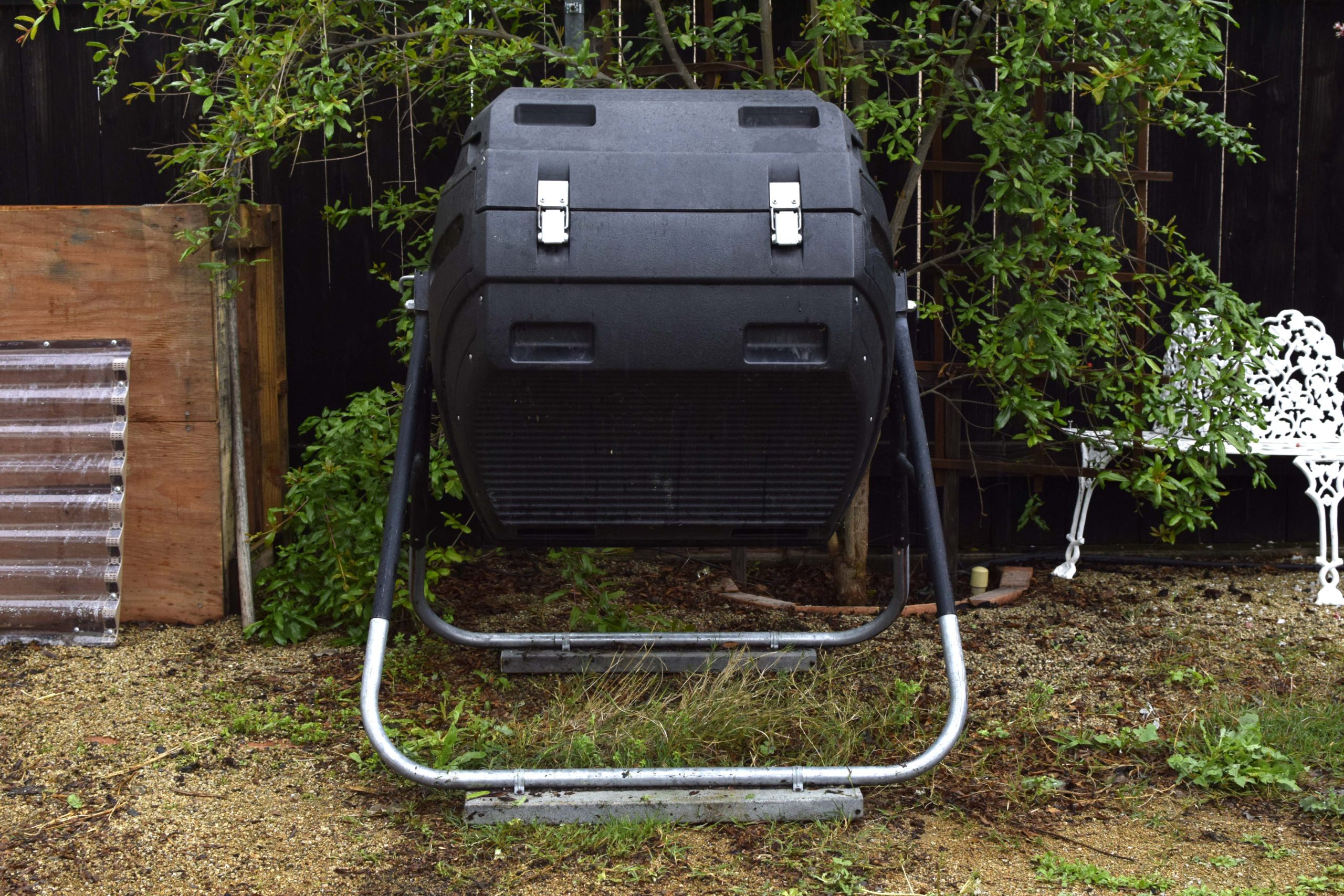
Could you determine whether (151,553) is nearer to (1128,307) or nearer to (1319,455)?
(1128,307)

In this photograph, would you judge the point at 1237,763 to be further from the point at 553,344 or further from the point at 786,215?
the point at 553,344

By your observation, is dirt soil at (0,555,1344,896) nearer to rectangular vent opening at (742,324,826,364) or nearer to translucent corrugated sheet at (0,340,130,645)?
translucent corrugated sheet at (0,340,130,645)

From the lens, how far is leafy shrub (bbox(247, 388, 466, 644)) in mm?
3285

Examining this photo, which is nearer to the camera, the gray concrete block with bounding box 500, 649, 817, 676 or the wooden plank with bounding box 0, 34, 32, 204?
the gray concrete block with bounding box 500, 649, 817, 676

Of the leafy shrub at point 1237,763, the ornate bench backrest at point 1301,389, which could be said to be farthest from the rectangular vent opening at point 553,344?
the ornate bench backrest at point 1301,389

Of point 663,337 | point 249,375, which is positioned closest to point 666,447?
point 663,337

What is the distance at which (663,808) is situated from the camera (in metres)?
2.29

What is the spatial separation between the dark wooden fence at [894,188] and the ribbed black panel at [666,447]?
1.87 m

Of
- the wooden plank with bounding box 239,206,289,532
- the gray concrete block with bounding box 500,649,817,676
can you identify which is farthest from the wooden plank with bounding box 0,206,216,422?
the gray concrete block with bounding box 500,649,817,676

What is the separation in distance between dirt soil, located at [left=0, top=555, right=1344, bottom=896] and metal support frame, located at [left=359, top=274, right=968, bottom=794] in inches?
4.0

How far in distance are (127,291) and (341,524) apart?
34.3 inches

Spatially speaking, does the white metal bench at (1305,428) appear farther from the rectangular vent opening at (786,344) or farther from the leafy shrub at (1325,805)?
the rectangular vent opening at (786,344)

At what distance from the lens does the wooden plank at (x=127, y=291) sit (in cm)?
337

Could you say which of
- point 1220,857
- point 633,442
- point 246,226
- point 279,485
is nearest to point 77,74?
point 246,226
